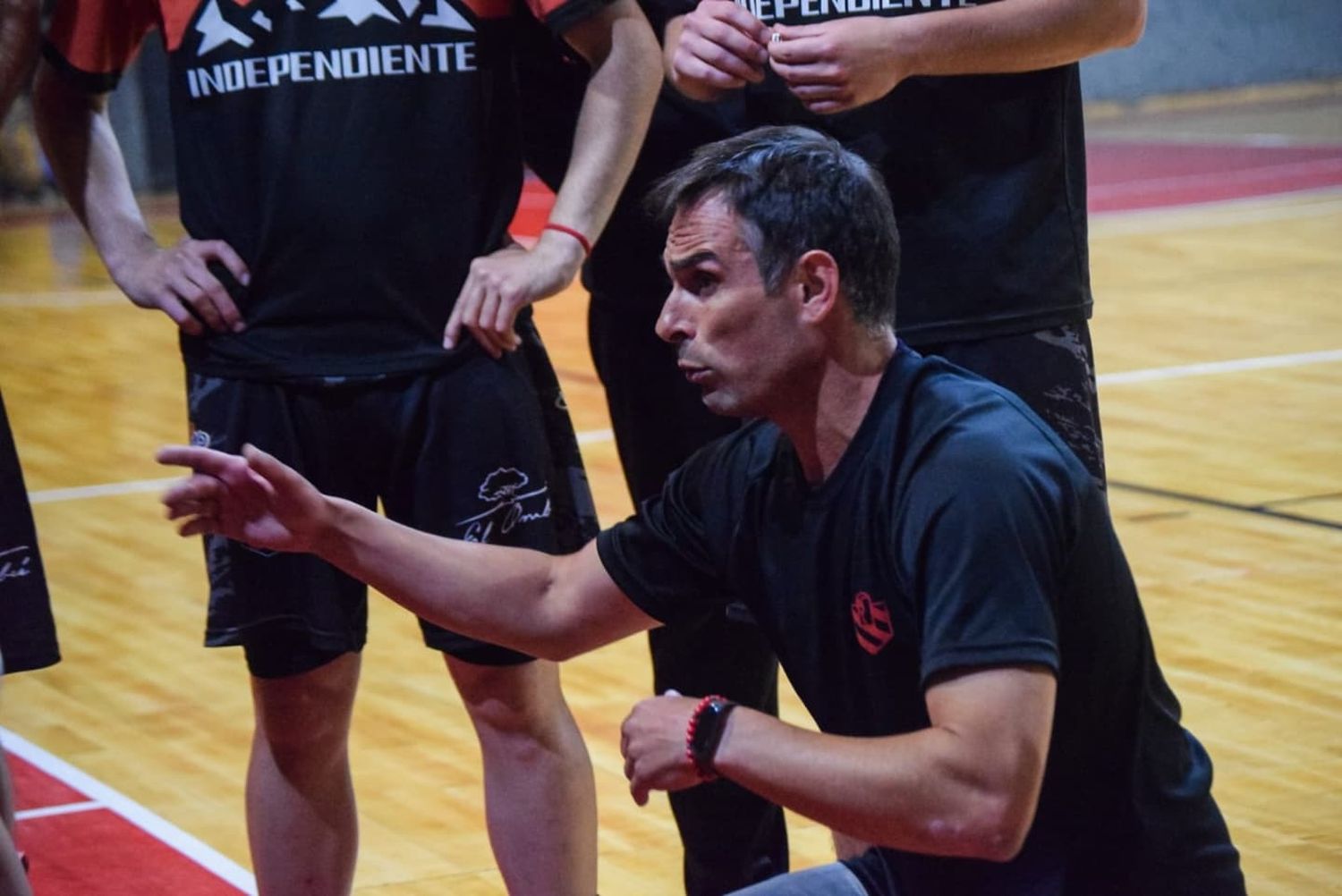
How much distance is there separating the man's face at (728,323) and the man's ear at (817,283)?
0.05 feet

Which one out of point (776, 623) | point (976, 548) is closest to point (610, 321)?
point (776, 623)

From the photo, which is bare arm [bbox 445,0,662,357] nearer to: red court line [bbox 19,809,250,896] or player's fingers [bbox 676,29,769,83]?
player's fingers [bbox 676,29,769,83]

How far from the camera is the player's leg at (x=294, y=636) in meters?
3.13

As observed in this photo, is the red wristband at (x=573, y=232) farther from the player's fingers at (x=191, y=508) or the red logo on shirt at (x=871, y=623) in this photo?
the red logo on shirt at (x=871, y=623)

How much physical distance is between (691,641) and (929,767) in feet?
4.52

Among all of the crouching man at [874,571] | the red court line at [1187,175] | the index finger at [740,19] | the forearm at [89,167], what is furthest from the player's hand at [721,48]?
the red court line at [1187,175]

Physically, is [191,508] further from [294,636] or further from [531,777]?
[531,777]

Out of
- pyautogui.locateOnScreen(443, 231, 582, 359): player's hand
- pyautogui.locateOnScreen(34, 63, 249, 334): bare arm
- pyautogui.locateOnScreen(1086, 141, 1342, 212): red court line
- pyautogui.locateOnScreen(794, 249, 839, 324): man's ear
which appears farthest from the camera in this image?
pyautogui.locateOnScreen(1086, 141, 1342, 212): red court line

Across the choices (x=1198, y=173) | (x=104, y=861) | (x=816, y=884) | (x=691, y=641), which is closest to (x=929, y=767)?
(x=816, y=884)

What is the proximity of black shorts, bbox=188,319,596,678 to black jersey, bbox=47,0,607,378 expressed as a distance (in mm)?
46

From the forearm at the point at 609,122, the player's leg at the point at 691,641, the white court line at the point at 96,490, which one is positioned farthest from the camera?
the white court line at the point at 96,490

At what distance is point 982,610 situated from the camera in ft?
7.36

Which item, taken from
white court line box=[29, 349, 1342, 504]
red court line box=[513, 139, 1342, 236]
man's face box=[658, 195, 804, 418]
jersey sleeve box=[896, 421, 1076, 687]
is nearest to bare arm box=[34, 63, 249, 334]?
man's face box=[658, 195, 804, 418]

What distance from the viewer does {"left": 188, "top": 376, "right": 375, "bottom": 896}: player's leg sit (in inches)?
123
